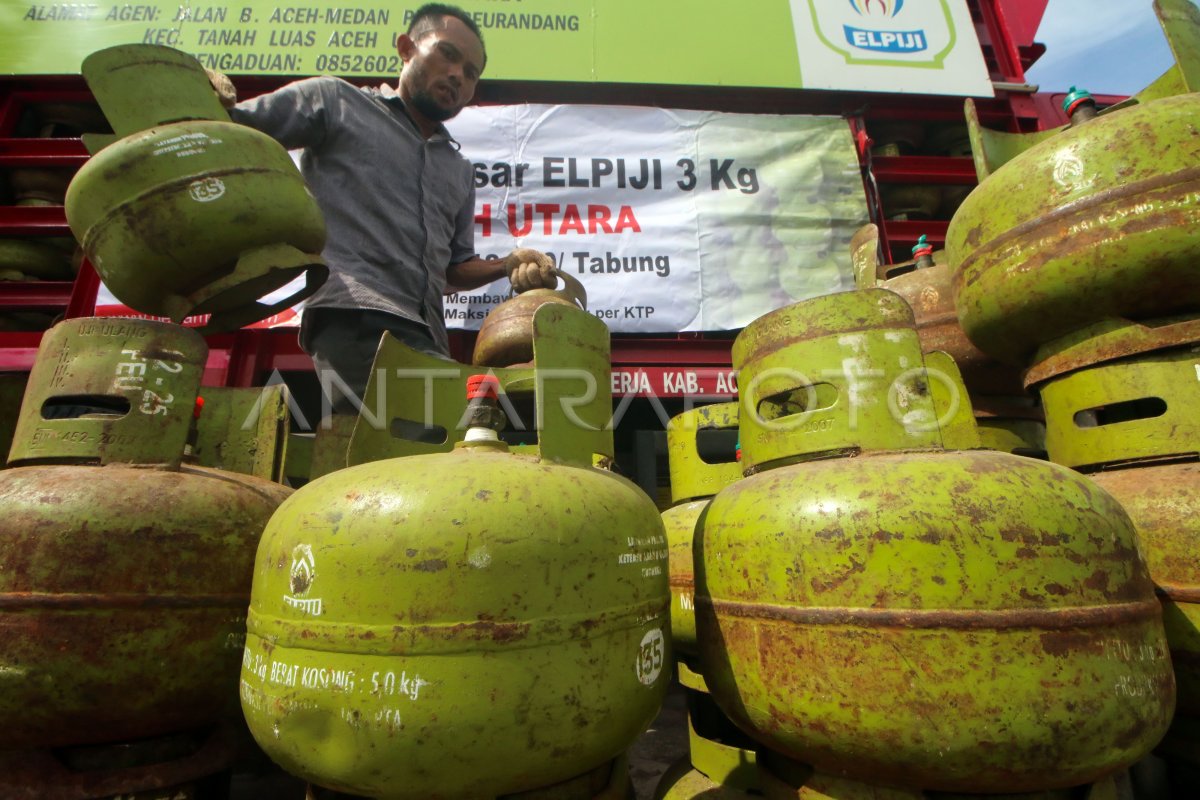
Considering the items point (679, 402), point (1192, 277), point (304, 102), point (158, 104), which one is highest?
point (304, 102)

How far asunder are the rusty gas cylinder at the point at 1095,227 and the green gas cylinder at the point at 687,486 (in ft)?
2.73

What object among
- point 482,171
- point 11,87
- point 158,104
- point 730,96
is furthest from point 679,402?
point 11,87

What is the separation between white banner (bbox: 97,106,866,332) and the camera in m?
4.00

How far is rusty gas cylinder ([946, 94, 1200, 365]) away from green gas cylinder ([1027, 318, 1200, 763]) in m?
0.09

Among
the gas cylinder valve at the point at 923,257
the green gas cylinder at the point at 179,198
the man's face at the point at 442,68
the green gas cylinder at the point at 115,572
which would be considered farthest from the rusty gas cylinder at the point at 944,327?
the green gas cylinder at the point at 115,572

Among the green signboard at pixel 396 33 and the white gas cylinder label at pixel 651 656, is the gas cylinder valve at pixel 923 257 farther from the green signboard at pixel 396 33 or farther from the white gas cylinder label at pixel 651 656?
the green signboard at pixel 396 33

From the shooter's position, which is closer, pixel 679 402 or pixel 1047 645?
pixel 1047 645

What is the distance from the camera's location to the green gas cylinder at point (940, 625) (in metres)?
0.94

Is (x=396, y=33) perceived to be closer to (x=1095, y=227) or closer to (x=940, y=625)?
(x=1095, y=227)

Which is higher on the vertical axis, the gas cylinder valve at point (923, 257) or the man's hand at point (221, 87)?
the man's hand at point (221, 87)

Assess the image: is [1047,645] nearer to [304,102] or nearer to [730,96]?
[304,102]

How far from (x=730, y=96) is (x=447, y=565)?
4.54 metres

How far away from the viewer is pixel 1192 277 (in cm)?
138

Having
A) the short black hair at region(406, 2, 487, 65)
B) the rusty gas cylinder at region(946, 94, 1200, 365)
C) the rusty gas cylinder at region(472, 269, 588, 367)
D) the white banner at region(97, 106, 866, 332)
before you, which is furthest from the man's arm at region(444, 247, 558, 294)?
the rusty gas cylinder at region(946, 94, 1200, 365)
